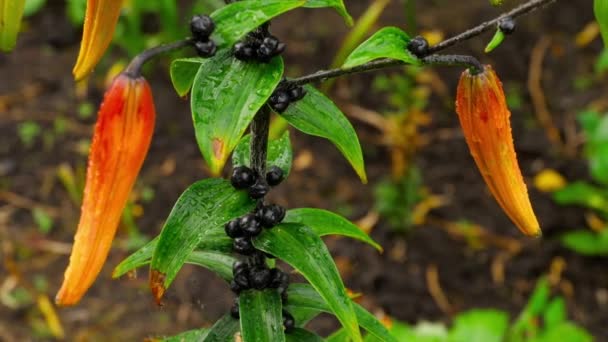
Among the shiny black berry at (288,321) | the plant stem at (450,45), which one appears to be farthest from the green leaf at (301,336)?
the plant stem at (450,45)

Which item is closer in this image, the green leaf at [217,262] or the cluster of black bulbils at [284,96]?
the cluster of black bulbils at [284,96]

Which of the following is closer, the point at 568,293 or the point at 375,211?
the point at 568,293

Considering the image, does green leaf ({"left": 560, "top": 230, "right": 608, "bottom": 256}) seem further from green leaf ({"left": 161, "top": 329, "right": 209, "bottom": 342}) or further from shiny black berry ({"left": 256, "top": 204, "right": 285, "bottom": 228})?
shiny black berry ({"left": 256, "top": 204, "right": 285, "bottom": 228})

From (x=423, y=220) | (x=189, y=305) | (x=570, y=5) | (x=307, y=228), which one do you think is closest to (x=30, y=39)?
(x=189, y=305)

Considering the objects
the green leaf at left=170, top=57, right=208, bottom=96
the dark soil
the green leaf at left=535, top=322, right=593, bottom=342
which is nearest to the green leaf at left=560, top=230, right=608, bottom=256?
the dark soil

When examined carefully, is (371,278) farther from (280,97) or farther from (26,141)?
(280,97)

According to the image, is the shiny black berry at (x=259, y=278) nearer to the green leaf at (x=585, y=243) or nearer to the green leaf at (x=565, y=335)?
the green leaf at (x=565, y=335)
